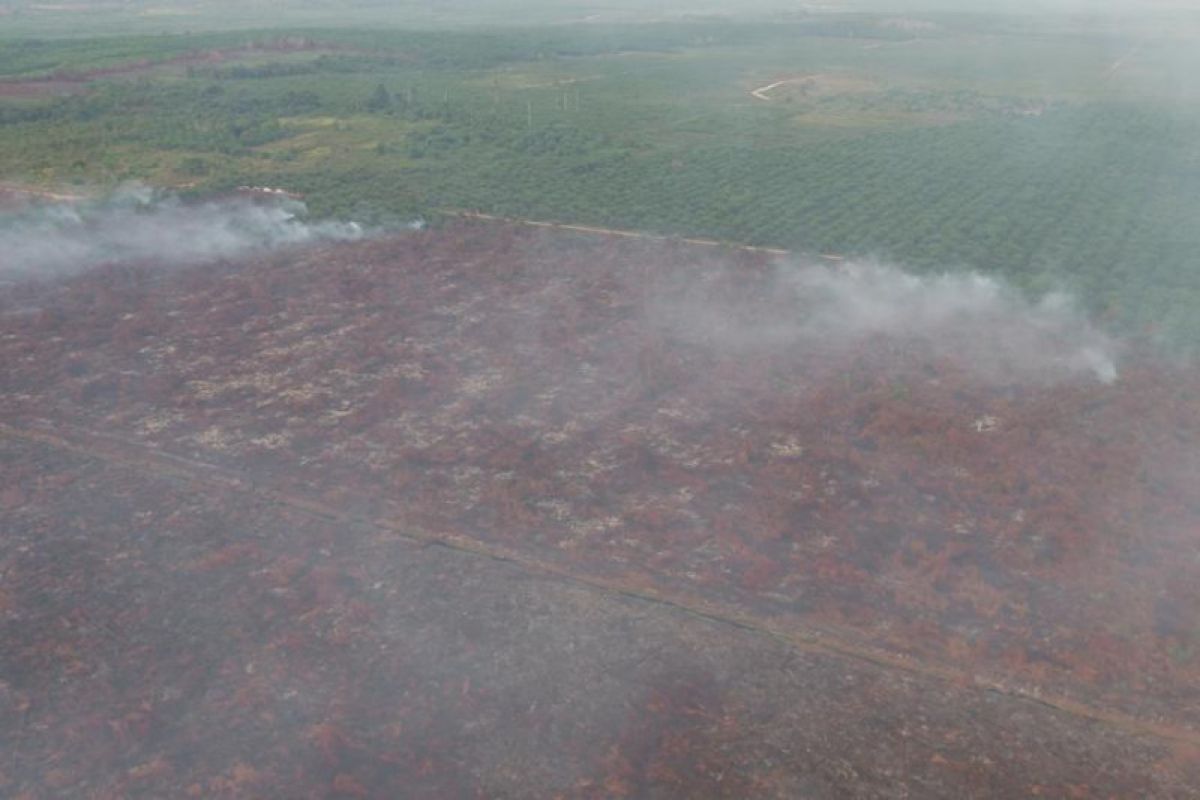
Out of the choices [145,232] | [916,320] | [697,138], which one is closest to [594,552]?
[916,320]

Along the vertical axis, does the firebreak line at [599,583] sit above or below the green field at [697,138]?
below

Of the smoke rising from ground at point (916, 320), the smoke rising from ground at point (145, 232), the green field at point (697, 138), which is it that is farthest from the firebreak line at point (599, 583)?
the green field at point (697, 138)

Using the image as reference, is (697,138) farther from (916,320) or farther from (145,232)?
(916,320)

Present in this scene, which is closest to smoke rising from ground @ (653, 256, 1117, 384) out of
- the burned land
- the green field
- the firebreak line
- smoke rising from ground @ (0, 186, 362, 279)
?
the burned land

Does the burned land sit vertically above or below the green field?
below

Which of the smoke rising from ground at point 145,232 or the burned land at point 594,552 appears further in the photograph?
the smoke rising from ground at point 145,232

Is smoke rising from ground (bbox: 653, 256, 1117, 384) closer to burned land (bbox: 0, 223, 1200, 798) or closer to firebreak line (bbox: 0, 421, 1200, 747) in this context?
burned land (bbox: 0, 223, 1200, 798)

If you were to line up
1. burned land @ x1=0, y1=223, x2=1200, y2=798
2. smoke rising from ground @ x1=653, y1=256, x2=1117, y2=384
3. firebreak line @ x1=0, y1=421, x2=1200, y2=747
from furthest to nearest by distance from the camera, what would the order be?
smoke rising from ground @ x1=653, y1=256, x2=1117, y2=384, firebreak line @ x1=0, y1=421, x2=1200, y2=747, burned land @ x1=0, y1=223, x2=1200, y2=798

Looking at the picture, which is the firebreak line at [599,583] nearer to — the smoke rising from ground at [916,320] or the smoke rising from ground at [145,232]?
the smoke rising from ground at [916,320]
